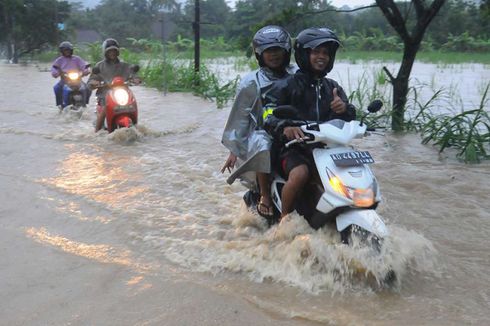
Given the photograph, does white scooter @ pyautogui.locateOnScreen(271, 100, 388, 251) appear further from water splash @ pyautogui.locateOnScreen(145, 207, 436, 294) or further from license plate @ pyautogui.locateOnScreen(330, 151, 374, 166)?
water splash @ pyautogui.locateOnScreen(145, 207, 436, 294)

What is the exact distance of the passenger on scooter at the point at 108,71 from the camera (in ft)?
26.9

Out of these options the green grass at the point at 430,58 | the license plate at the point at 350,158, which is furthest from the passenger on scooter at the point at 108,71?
the green grass at the point at 430,58

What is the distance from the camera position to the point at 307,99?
12.6 ft

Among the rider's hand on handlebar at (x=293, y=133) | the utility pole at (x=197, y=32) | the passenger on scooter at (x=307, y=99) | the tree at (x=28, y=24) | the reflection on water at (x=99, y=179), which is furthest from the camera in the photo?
the tree at (x=28, y=24)

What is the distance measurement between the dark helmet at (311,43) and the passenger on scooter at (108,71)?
193 inches

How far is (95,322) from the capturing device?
2941mm

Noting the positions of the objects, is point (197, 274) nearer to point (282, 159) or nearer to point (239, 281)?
point (239, 281)

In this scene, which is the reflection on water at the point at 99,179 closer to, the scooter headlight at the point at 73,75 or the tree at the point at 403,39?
the scooter headlight at the point at 73,75

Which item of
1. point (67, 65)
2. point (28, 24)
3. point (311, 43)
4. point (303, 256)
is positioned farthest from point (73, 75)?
point (28, 24)

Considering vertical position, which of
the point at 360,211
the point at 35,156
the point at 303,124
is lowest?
the point at 35,156

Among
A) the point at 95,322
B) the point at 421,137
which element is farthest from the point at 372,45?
the point at 95,322

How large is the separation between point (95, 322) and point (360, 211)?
63.8 inches

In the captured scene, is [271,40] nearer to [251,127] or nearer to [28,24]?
[251,127]

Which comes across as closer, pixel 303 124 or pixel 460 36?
pixel 303 124
